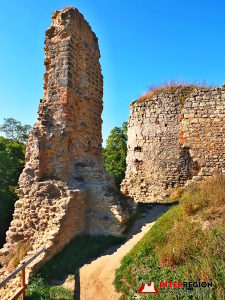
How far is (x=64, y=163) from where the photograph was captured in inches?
265

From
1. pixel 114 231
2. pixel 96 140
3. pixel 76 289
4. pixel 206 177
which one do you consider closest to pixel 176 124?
pixel 206 177

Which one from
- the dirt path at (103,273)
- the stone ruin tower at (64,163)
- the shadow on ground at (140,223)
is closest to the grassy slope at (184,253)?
the dirt path at (103,273)

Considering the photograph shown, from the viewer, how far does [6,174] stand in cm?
1468

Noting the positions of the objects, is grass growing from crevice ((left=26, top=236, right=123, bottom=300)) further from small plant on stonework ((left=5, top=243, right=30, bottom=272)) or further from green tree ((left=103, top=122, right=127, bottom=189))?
green tree ((left=103, top=122, right=127, bottom=189))

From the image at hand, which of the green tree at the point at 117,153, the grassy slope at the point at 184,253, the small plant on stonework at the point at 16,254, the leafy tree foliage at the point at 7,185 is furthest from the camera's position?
the green tree at the point at 117,153

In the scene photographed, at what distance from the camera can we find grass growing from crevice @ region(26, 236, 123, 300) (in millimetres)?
4371

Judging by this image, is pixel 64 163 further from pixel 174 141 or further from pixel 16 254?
pixel 174 141

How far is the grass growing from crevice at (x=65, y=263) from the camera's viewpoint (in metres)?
4.37

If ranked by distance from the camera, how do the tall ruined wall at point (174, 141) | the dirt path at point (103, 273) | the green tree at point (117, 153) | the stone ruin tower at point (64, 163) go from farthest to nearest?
the green tree at point (117, 153)
the tall ruined wall at point (174, 141)
the stone ruin tower at point (64, 163)
the dirt path at point (103, 273)

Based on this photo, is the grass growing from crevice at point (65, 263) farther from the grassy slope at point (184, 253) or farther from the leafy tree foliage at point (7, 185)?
the leafy tree foliage at point (7, 185)

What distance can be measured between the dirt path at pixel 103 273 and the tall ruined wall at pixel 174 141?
14.0 ft

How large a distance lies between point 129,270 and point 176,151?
6.51m

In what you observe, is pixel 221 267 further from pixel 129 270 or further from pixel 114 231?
pixel 114 231

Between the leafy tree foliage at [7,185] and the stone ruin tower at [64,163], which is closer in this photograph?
the stone ruin tower at [64,163]
